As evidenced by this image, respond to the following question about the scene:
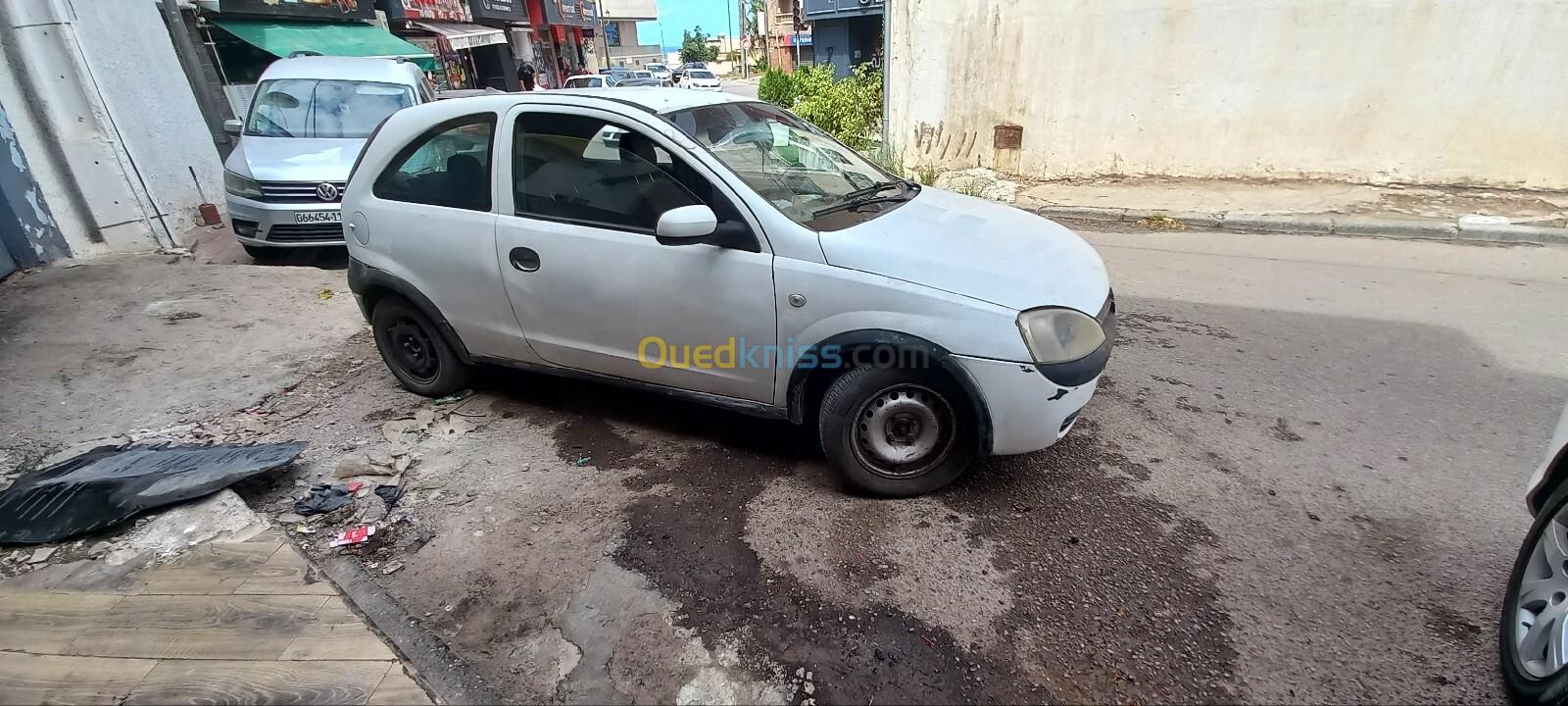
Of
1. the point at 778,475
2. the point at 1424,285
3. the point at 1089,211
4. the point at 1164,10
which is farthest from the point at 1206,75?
the point at 778,475

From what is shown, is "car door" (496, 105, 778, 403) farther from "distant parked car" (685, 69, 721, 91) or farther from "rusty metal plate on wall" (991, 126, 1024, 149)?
"distant parked car" (685, 69, 721, 91)

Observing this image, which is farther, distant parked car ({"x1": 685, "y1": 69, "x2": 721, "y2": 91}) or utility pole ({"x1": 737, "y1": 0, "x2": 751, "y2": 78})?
utility pole ({"x1": 737, "y1": 0, "x2": 751, "y2": 78})

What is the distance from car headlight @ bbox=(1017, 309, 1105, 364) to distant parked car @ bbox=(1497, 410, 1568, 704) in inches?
51.1

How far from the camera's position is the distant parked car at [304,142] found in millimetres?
6656

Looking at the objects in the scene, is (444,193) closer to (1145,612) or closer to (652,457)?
(652,457)

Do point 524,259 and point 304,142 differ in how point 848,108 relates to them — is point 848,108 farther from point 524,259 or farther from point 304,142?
point 524,259

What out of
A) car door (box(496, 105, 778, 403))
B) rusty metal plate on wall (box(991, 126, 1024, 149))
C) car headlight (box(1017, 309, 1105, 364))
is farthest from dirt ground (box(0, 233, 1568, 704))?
rusty metal plate on wall (box(991, 126, 1024, 149))

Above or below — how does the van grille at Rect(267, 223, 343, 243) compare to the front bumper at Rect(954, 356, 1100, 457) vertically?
below

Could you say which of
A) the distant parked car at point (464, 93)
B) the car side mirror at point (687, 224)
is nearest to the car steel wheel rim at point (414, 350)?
the distant parked car at point (464, 93)

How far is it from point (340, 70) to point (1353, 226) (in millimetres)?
10931

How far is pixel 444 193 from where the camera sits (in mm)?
3541

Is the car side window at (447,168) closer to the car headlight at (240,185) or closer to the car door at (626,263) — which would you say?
the car door at (626,263)

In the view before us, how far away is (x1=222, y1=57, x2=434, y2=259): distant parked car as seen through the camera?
6656 millimetres

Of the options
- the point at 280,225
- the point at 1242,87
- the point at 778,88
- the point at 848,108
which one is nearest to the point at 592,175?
the point at 280,225
